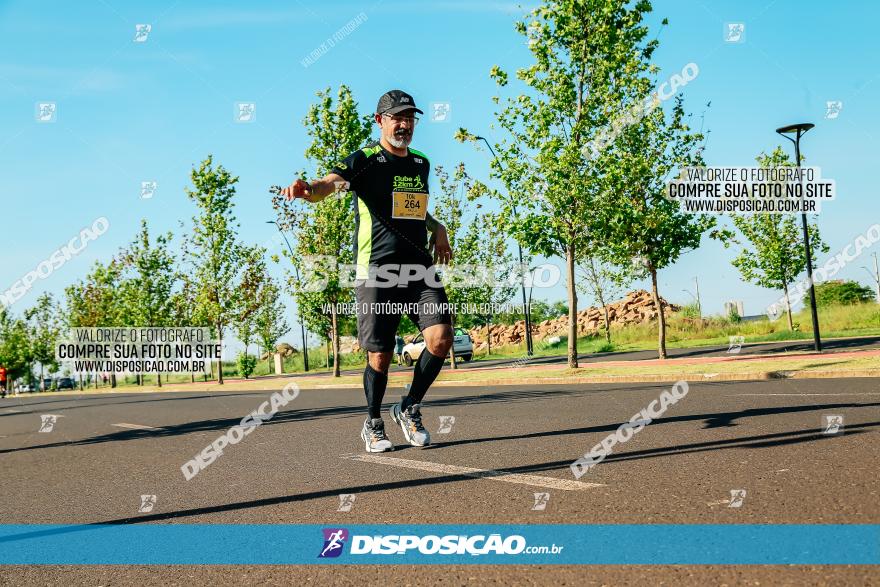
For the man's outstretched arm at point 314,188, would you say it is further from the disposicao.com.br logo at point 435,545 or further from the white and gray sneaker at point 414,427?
the disposicao.com.br logo at point 435,545

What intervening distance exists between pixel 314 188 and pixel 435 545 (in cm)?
297

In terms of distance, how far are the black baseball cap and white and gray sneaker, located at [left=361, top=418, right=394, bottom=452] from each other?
2.42m

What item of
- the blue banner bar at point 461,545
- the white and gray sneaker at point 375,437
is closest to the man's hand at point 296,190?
the white and gray sneaker at point 375,437

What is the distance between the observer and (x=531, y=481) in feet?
13.7

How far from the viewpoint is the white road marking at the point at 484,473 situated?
3982mm

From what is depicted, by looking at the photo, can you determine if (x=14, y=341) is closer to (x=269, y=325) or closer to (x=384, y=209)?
(x=269, y=325)

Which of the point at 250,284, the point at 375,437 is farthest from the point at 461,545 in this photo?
the point at 250,284

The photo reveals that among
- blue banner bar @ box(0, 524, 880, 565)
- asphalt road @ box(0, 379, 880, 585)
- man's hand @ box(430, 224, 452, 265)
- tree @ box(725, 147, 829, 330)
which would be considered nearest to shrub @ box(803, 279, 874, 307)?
tree @ box(725, 147, 829, 330)

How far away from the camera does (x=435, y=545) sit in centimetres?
301

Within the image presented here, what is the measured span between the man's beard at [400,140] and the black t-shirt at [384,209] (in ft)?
0.28

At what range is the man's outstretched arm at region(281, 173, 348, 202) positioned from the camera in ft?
16.6

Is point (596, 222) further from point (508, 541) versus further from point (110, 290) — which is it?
point (110, 290)

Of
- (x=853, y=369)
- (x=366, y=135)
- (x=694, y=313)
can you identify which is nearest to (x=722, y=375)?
(x=853, y=369)

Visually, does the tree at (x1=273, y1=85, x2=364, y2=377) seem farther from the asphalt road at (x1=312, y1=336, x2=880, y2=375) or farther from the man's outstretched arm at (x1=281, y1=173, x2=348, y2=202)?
the man's outstretched arm at (x1=281, y1=173, x2=348, y2=202)
